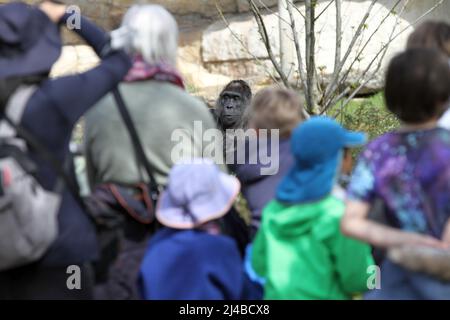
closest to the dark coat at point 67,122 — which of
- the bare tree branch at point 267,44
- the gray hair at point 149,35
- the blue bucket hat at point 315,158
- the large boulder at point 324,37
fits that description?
the gray hair at point 149,35

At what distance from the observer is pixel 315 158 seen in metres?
2.73

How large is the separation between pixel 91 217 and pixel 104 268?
212 millimetres

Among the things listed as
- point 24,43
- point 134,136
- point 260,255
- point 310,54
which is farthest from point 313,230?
point 310,54

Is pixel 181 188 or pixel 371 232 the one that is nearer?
pixel 371 232

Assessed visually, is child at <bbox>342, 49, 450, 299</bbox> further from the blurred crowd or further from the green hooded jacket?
the green hooded jacket

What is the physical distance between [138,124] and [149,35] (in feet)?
1.05

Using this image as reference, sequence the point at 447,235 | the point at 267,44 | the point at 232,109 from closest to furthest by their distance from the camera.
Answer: the point at 447,235 → the point at 267,44 → the point at 232,109

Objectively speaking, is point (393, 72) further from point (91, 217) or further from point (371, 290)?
point (91, 217)

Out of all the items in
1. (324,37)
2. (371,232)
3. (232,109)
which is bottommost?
(324,37)

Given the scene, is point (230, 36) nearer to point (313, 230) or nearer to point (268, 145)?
point (268, 145)

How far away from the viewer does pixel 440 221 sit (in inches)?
97.3

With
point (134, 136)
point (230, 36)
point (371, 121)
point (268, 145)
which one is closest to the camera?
point (134, 136)

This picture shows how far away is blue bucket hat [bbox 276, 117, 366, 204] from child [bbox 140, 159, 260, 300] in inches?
10.7
